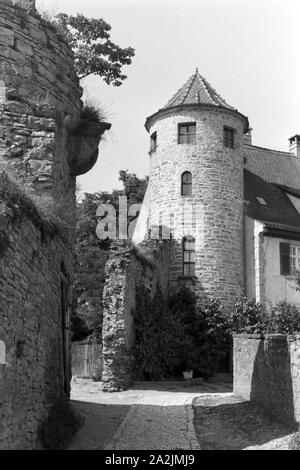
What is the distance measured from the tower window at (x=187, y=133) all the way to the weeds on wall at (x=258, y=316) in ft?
23.8

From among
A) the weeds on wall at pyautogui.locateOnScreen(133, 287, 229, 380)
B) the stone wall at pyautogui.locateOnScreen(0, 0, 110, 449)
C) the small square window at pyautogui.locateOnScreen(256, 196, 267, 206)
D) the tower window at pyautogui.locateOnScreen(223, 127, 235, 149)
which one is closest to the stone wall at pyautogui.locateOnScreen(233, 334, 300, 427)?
the stone wall at pyautogui.locateOnScreen(0, 0, 110, 449)

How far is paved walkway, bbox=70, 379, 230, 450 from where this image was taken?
9570 mm

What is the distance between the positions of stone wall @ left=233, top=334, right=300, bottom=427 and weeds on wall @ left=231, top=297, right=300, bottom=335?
740cm

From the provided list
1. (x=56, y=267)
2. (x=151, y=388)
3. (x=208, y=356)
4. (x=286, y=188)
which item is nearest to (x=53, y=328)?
(x=56, y=267)

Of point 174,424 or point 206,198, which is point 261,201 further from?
point 174,424

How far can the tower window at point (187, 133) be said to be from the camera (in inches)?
1070

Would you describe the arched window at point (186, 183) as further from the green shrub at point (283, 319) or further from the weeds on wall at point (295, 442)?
the weeds on wall at point (295, 442)

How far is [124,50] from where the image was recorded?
807 inches

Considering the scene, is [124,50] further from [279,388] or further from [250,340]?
[279,388]

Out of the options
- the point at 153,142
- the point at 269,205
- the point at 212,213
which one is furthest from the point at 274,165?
the point at 212,213

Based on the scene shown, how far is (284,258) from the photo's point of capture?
27172 millimetres

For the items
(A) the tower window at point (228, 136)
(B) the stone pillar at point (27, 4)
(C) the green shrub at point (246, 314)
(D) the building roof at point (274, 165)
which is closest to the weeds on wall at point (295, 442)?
(B) the stone pillar at point (27, 4)

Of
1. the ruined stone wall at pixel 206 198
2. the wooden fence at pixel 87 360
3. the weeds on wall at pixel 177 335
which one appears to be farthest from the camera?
the ruined stone wall at pixel 206 198

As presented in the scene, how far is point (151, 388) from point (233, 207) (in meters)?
10.8
